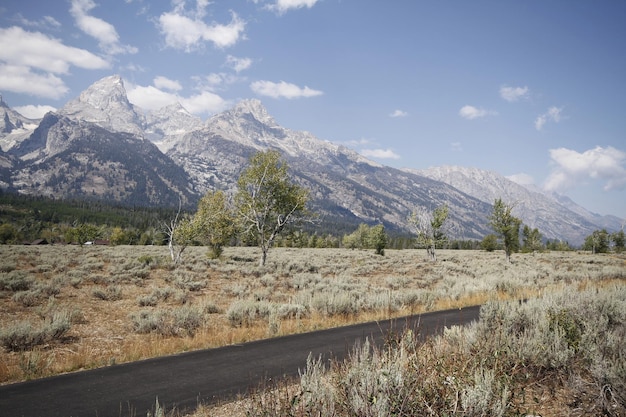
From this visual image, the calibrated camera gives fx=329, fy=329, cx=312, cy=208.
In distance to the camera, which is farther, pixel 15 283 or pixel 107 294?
pixel 15 283

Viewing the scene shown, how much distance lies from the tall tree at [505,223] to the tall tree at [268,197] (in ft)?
90.7

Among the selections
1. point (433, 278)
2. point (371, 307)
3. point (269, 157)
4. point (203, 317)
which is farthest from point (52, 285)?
point (433, 278)

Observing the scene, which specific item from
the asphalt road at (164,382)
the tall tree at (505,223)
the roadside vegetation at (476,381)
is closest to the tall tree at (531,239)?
the tall tree at (505,223)

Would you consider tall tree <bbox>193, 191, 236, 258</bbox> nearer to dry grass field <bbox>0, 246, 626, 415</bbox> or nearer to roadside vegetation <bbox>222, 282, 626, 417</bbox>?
dry grass field <bbox>0, 246, 626, 415</bbox>

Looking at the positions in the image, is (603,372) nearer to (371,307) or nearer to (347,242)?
(371,307)

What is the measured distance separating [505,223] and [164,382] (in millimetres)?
46746

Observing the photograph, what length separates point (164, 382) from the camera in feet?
22.7

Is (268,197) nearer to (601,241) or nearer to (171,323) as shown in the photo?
(171,323)

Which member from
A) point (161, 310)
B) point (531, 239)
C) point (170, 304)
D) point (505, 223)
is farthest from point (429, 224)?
point (531, 239)

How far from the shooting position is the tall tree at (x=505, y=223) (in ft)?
142

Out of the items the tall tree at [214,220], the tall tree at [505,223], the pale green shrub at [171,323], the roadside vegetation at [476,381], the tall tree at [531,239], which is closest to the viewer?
the roadside vegetation at [476,381]

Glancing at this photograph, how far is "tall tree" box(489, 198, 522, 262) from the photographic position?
43.2 metres

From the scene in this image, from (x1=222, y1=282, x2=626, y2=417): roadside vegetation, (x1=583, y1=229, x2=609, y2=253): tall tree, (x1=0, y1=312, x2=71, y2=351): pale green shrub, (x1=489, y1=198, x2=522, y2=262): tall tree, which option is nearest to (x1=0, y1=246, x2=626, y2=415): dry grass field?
(x1=0, y1=312, x2=71, y2=351): pale green shrub

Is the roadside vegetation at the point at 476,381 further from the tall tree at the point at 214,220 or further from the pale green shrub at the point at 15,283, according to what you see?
the tall tree at the point at 214,220
